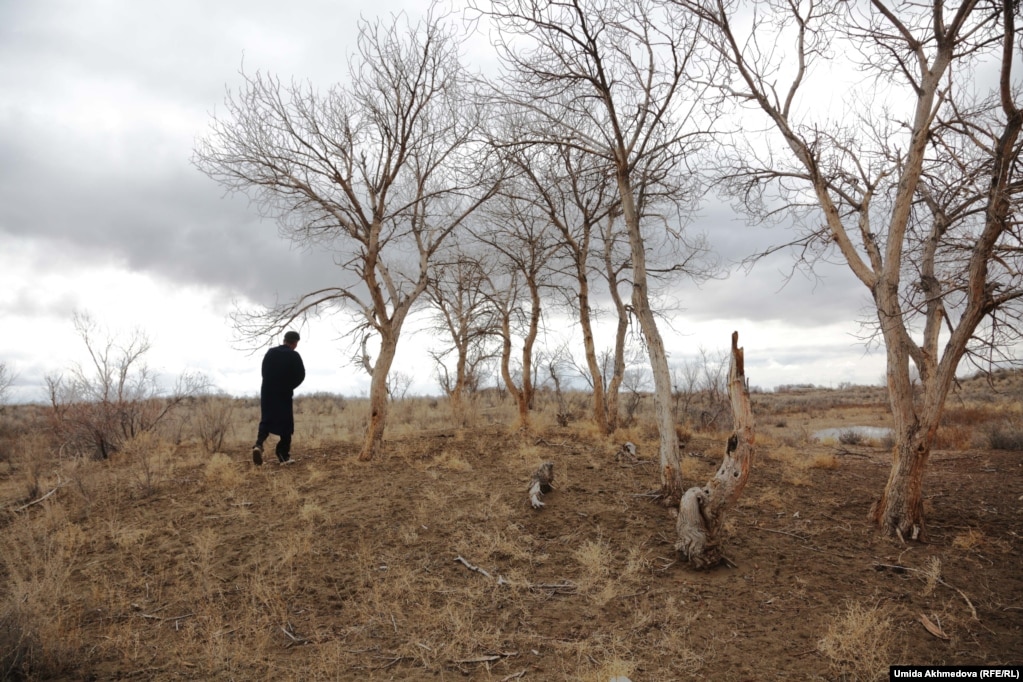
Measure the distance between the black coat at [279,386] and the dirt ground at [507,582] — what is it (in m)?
1.23

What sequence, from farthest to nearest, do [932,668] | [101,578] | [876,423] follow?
[876,423] < [101,578] < [932,668]

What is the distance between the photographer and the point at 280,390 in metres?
10.9

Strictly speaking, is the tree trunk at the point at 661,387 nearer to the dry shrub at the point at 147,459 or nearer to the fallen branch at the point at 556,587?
the fallen branch at the point at 556,587

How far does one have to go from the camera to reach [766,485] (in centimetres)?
995

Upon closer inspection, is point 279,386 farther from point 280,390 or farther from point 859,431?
point 859,431

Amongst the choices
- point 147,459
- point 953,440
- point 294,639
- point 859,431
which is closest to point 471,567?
point 294,639

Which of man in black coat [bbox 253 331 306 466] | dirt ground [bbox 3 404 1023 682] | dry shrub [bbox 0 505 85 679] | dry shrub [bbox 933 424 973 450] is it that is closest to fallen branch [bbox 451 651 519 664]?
dirt ground [bbox 3 404 1023 682]

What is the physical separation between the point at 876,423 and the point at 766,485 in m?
17.9

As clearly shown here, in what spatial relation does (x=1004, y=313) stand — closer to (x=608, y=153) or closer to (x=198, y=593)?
(x=608, y=153)

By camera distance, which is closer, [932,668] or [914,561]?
[932,668]

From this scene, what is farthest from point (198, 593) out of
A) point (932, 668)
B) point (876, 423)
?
point (876, 423)

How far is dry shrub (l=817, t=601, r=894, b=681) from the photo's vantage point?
15.1ft

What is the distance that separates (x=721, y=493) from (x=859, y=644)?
73.8 inches

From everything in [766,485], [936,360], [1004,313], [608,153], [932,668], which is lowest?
[932,668]
